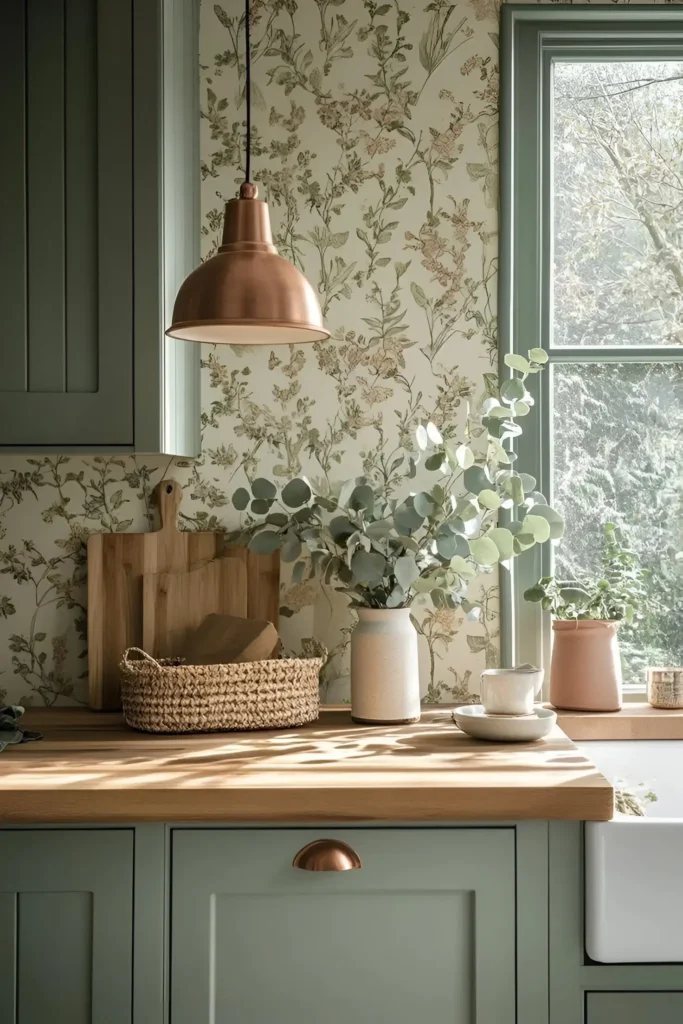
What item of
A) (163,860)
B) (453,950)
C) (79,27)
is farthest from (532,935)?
(79,27)

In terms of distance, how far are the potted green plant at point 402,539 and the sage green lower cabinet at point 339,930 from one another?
452 mm

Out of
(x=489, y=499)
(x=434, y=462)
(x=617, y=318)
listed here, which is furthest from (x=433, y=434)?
(x=617, y=318)

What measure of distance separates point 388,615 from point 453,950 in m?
0.63

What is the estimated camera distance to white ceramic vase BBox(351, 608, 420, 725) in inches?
76.6

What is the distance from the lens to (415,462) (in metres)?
2.09

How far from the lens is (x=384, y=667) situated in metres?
1.94

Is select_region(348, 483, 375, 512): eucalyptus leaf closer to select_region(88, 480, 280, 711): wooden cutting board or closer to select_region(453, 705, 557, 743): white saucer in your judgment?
select_region(88, 480, 280, 711): wooden cutting board

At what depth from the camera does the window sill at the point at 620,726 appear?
80.7 inches

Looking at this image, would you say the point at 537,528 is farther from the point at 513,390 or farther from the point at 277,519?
the point at 277,519

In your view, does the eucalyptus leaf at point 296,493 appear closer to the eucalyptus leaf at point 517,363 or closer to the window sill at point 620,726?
the eucalyptus leaf at point 517,363

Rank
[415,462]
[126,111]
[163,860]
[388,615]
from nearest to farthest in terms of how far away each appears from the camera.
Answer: [163,860] < [126,111] < [388,615] < [415,462]

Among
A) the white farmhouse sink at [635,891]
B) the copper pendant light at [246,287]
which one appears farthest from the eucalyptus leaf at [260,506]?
the white farmhouse sink at [635,891]

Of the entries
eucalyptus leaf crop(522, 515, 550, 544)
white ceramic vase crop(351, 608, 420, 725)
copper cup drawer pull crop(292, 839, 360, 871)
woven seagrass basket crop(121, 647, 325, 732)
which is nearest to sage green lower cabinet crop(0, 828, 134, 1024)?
copper cup drawer pull crop(292, 839, 360, 871)

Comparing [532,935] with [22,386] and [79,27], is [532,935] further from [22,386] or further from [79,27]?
[79,27]
